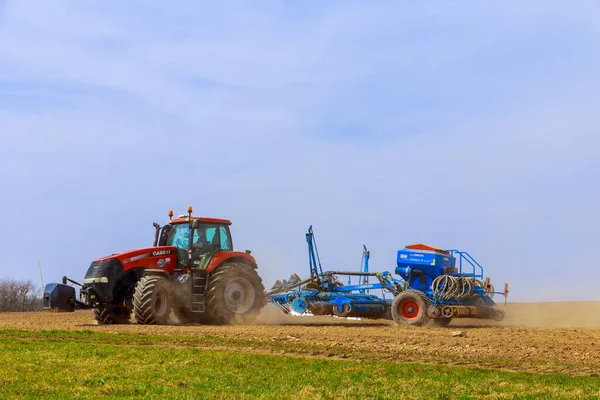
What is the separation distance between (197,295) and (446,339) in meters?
7.54

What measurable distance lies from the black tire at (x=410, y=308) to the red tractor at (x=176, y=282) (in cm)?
403

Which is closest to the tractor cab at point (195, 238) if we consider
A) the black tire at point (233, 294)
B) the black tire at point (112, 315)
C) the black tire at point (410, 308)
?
the black tire at point (233, 294)

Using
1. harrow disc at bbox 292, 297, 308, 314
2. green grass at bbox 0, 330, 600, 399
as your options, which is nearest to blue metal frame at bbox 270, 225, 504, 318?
harrow disc at bbox 292, 297, 308, 314

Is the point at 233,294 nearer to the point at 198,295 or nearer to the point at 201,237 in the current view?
the point at 198,295

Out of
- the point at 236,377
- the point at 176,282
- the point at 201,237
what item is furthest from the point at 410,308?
the point at 236,377

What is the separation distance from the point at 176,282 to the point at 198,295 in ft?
2.39

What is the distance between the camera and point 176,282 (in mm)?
22594

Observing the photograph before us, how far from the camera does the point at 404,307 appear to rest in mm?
23891

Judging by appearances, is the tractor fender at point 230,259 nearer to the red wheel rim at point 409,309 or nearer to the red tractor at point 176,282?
the red tractor at point 176,282

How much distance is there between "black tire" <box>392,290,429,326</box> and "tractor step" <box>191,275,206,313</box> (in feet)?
18.5

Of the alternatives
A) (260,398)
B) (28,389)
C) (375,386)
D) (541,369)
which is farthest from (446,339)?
(28,389)

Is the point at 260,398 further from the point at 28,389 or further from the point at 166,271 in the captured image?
the point at 166,271

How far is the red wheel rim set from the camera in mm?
23722

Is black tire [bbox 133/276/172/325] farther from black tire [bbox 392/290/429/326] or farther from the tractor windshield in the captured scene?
black tire [bbox 392/290/429/326]
